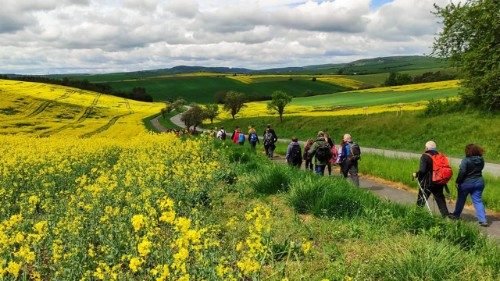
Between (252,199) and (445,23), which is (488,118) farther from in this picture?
(252,199)

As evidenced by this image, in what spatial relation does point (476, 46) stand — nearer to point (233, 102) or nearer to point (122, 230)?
point (122, 230)

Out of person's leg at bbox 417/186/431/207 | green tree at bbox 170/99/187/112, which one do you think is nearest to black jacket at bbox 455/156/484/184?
person's leg at bbox 417/186/431/207

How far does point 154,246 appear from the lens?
→ 643 cm

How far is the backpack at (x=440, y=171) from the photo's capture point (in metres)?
10.7

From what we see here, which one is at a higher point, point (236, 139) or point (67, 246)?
point (67, 246)

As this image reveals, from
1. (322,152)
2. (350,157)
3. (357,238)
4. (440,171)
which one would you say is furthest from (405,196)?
(357,238)

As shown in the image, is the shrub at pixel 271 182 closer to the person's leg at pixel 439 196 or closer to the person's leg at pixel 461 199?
the person's leg at pixel 439 196

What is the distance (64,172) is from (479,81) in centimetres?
2593

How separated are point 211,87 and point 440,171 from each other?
424 ft

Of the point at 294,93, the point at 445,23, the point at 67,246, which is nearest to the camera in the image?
the point at 67,246

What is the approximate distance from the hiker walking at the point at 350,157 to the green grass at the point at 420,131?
13117 mm

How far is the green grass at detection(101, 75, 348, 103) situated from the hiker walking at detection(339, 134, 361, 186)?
10172cm

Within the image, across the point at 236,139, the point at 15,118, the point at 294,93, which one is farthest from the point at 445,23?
the point at 294,93

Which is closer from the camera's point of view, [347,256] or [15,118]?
[347,256]
